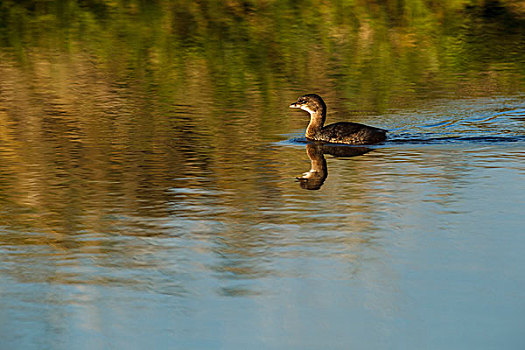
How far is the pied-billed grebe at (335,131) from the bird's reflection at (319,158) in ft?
0.51

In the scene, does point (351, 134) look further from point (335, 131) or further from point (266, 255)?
point (266, 255)

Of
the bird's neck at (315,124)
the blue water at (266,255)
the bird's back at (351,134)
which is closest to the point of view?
the blue water at (266,255)

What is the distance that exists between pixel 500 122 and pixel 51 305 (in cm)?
1238

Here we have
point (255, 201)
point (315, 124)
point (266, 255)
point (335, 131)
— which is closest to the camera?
point (266, 255)

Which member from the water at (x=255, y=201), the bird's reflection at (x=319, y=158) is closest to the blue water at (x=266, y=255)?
the water at (x=255, y=201)

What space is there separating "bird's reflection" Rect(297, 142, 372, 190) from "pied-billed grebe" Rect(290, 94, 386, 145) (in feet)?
0.51

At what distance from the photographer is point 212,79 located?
24750 millimetres

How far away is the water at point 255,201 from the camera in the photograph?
841 centimetres

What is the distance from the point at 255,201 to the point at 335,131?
531 cm

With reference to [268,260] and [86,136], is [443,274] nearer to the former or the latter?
[268,260]

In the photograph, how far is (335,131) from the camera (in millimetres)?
17875

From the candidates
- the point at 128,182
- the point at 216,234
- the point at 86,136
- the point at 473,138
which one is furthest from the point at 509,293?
the point at 86,136

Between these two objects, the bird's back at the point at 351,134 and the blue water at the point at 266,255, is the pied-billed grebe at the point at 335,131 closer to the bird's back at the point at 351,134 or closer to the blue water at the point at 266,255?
the bird's back at the point at 351,134

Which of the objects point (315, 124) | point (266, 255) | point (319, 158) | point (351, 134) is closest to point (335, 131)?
point (351, 134)
